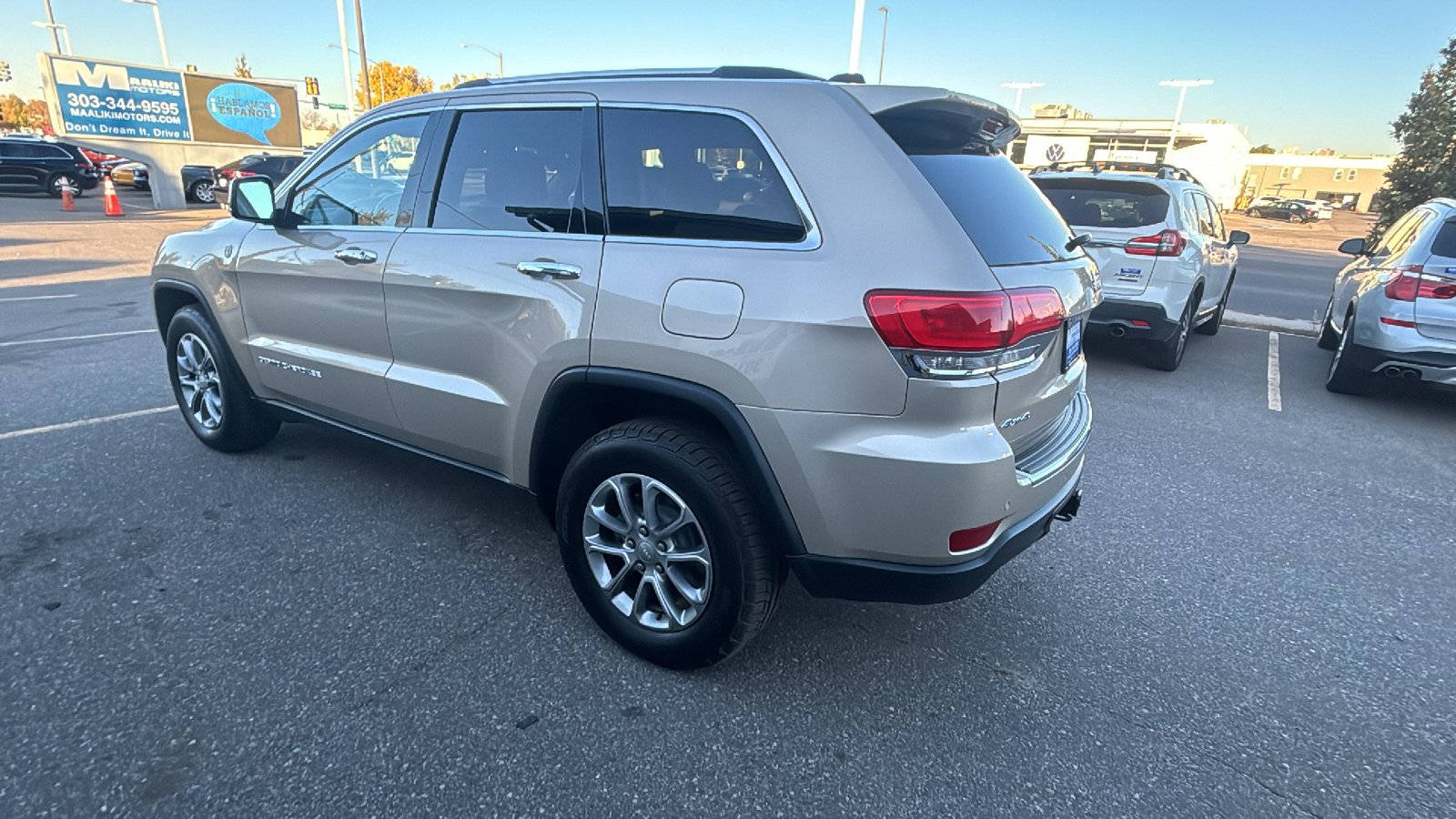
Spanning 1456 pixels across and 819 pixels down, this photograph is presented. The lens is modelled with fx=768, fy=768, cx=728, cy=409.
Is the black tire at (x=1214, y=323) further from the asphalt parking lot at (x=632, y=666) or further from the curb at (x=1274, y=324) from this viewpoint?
the asphalt parking lot at (x=632, y=666)

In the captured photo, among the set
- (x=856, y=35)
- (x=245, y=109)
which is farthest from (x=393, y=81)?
(x=856, y=35)

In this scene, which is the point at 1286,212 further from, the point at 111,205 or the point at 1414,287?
the point at 111,205

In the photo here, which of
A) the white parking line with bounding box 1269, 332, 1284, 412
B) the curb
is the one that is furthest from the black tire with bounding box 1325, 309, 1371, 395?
the curb

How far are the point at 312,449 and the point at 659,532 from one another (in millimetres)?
2745

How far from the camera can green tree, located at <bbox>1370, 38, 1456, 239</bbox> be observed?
12.6 m

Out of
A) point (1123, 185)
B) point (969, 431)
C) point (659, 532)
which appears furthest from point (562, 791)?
point (1123, 185)

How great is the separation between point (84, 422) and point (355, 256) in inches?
107

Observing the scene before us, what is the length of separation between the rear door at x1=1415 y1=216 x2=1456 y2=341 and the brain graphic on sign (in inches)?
1101

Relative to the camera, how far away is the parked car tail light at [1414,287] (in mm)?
5152

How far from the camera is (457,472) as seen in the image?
10.1ft

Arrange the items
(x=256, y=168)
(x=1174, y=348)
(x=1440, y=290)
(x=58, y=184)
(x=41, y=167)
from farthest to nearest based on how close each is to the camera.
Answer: (x=58, y=184) < (x=41, y=167) < (x=256, y=168) < (x=1174, y=348) < (x=1440, y=290)

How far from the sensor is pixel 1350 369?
5828 millimetres

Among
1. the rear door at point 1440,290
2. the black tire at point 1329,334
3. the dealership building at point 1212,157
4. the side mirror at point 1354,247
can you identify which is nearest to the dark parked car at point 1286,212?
the dealership building at point 1212,157

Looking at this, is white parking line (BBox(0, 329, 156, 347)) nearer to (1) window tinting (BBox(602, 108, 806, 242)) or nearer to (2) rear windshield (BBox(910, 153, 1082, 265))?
(1) window tinting (BBox(602, 108, 806, 242))
